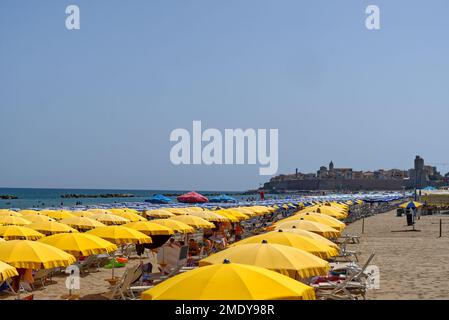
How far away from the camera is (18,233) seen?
12.9m

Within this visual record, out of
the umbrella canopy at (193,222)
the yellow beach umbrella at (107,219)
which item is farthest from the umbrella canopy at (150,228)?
the yellow beach umbrella at (107,219)

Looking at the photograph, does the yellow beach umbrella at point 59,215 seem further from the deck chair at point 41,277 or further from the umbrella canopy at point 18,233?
the deck chair at point 41,277

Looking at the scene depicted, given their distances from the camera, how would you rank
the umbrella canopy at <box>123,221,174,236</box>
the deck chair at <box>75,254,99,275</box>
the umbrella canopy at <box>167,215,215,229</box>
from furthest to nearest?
the umbrella canopy at <box>167,215,215,229</box>
the umbrella canopy at <box>123,221,174,236</box>
the deck chair at <box>75,254,99,275</box>

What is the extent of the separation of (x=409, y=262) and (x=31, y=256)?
9514mm

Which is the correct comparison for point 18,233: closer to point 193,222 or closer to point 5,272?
point 193,222

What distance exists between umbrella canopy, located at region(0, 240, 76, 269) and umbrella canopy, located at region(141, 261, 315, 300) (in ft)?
14.4

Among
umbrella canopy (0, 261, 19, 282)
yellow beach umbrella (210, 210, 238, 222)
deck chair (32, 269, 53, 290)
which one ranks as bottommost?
deck chair (32, 269, 53, 290)

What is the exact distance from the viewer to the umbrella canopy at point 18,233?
1279 cm

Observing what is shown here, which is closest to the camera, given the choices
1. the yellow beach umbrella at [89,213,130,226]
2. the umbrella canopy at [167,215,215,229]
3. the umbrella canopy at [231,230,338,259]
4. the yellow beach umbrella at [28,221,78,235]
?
the umbrella canopy at [231,230,338,259]

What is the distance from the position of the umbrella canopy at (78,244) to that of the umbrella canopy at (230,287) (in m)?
5.50

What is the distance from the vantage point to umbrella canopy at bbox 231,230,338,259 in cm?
869

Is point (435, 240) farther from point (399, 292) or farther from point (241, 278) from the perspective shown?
point (241, 278)

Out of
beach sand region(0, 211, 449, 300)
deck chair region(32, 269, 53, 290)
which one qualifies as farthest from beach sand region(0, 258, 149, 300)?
deck chair region(32, 269, 53, 290)

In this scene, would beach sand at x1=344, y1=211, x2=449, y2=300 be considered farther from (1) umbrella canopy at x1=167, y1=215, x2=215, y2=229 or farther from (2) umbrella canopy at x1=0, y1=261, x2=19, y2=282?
(2) umbrella canopy at x1=0, y1=261, x2=19, y2=282
